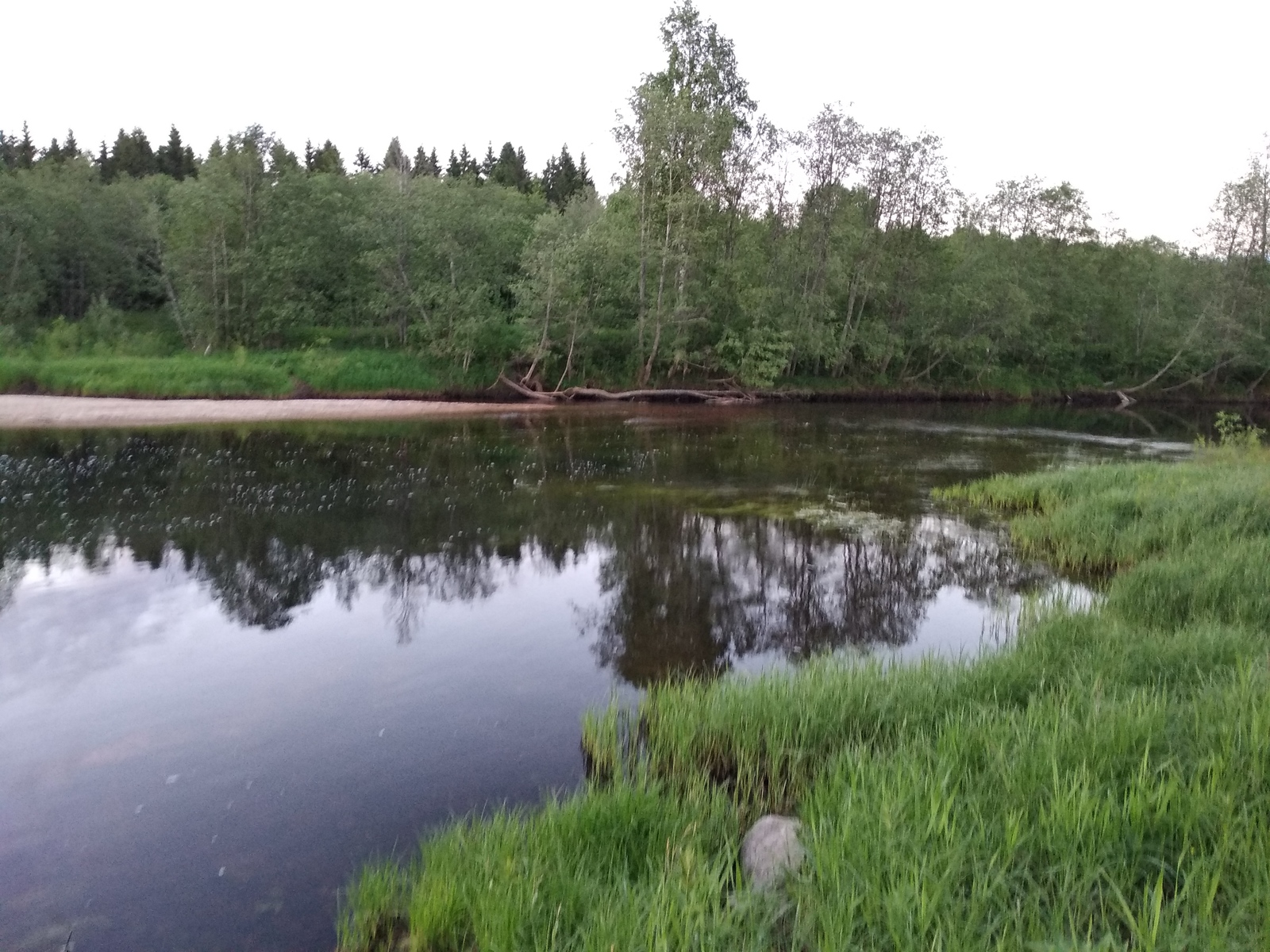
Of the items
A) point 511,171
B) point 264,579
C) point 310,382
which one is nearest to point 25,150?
point 511,171

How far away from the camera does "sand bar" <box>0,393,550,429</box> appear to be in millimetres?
28266

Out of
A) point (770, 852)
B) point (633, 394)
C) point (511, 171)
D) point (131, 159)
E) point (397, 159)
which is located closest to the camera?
point (770, 852)

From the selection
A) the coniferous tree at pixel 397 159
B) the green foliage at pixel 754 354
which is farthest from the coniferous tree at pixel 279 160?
the green foliage at pixel 754 354

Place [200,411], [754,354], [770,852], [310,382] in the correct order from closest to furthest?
[770,852], [200,411], [310,382], [754,354]

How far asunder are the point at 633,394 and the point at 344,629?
105 ft

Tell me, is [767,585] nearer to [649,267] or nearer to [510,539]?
[510,539]

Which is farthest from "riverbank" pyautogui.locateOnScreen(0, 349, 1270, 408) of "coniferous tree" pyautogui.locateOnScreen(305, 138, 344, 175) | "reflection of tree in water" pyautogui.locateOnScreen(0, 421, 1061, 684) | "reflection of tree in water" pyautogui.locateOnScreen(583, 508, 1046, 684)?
"coniferous tree" pyautogui.locateOnScreen(305, 138, 344, 175)

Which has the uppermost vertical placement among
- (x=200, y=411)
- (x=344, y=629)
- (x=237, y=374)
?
(x=237, y=374)

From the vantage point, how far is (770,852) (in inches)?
166

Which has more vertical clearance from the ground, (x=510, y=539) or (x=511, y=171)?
(x=511, y=171)

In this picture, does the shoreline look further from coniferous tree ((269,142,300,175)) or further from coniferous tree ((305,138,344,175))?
coniferous tree ((305,138,344,175))

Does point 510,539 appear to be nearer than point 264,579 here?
No

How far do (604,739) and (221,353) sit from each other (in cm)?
3870

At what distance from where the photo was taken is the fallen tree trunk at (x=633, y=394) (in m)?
39.9
